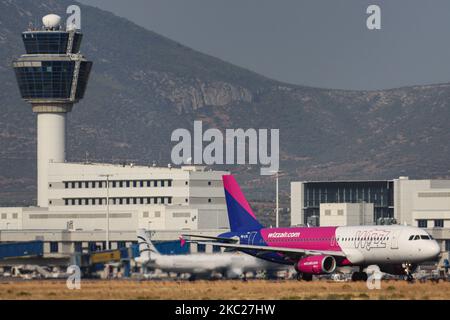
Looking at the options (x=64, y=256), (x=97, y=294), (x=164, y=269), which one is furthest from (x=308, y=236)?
(x=97, y=294)

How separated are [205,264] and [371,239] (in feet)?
46.3

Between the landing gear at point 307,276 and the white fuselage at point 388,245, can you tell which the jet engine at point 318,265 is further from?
the white fuselage at point 388,245

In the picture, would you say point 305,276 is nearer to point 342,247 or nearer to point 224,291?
point 342,247

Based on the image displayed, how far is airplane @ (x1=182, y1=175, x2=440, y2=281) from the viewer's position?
4368 inches

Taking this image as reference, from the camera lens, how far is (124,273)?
12462cm

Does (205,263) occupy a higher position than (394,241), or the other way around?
(394,241)

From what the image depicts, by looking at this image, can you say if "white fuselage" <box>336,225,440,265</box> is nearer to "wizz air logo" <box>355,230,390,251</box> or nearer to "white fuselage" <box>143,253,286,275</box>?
"wizz air logo" <box>355,230,390,251</box>

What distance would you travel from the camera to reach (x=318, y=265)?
114 meters

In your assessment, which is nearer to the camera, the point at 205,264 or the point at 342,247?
the point at 205,264

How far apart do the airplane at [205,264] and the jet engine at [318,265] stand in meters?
5.23

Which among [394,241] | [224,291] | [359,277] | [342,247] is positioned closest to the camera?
[224,291]

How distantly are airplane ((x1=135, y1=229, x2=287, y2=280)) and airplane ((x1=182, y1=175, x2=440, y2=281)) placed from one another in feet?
4.49

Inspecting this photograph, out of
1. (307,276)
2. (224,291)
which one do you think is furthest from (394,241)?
(224,291)

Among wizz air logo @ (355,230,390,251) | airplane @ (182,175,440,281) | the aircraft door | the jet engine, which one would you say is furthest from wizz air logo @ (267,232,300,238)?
the aircraft door
